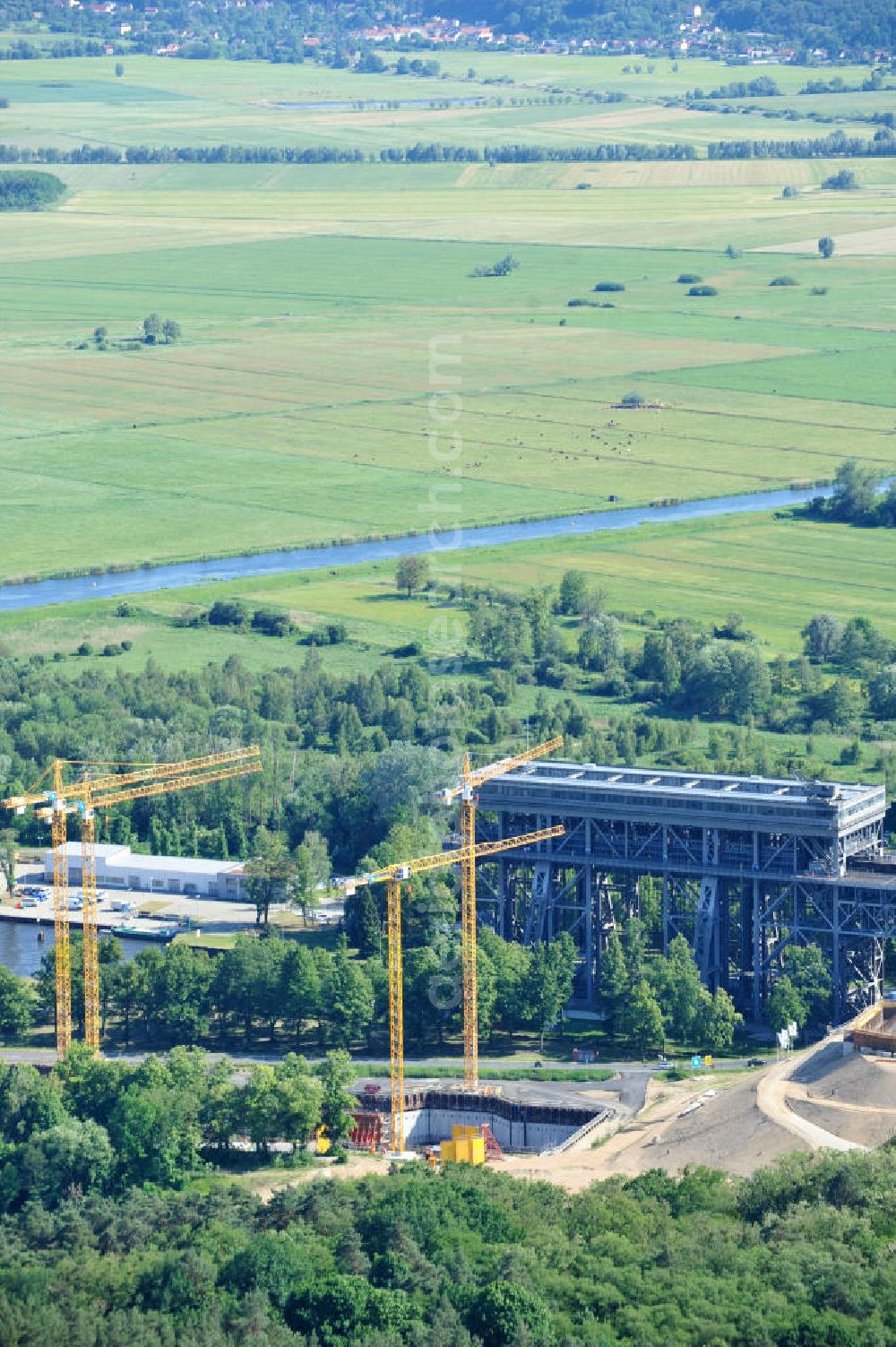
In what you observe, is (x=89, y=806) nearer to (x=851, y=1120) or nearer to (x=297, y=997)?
(x=297, y=997)

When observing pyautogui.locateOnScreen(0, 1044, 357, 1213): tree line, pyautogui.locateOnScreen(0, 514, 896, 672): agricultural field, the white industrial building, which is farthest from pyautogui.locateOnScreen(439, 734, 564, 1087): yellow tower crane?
pyautogui.locateOnScreen(0, 514, 896, 672): agricultural field

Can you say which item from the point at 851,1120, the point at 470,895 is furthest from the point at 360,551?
the point at 851,1120

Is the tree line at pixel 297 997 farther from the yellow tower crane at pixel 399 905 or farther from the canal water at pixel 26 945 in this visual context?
the canal water at pixel 26 945

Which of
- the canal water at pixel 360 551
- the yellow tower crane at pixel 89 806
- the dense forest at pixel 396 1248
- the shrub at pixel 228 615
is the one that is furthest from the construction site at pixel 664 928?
the canal water at pixel 360 551

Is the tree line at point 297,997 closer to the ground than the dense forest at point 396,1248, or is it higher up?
closer to the ground

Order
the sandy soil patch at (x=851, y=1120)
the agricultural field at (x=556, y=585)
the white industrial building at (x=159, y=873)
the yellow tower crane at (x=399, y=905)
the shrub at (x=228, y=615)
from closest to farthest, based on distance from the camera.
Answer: the sandy soil patch at (x=851, y=1120), the yellow tower crane at (x=399, y=905), the white industrial building at (x=159, y=873), the agricultural field at (x=556, y=585), the shrub at (x=228, y=615)

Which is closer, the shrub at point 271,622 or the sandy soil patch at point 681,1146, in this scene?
the sandy soil patch at point 681,1146

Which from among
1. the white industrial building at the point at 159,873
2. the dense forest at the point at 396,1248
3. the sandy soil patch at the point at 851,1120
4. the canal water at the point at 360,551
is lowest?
the white industrial building at the point at 159,873
